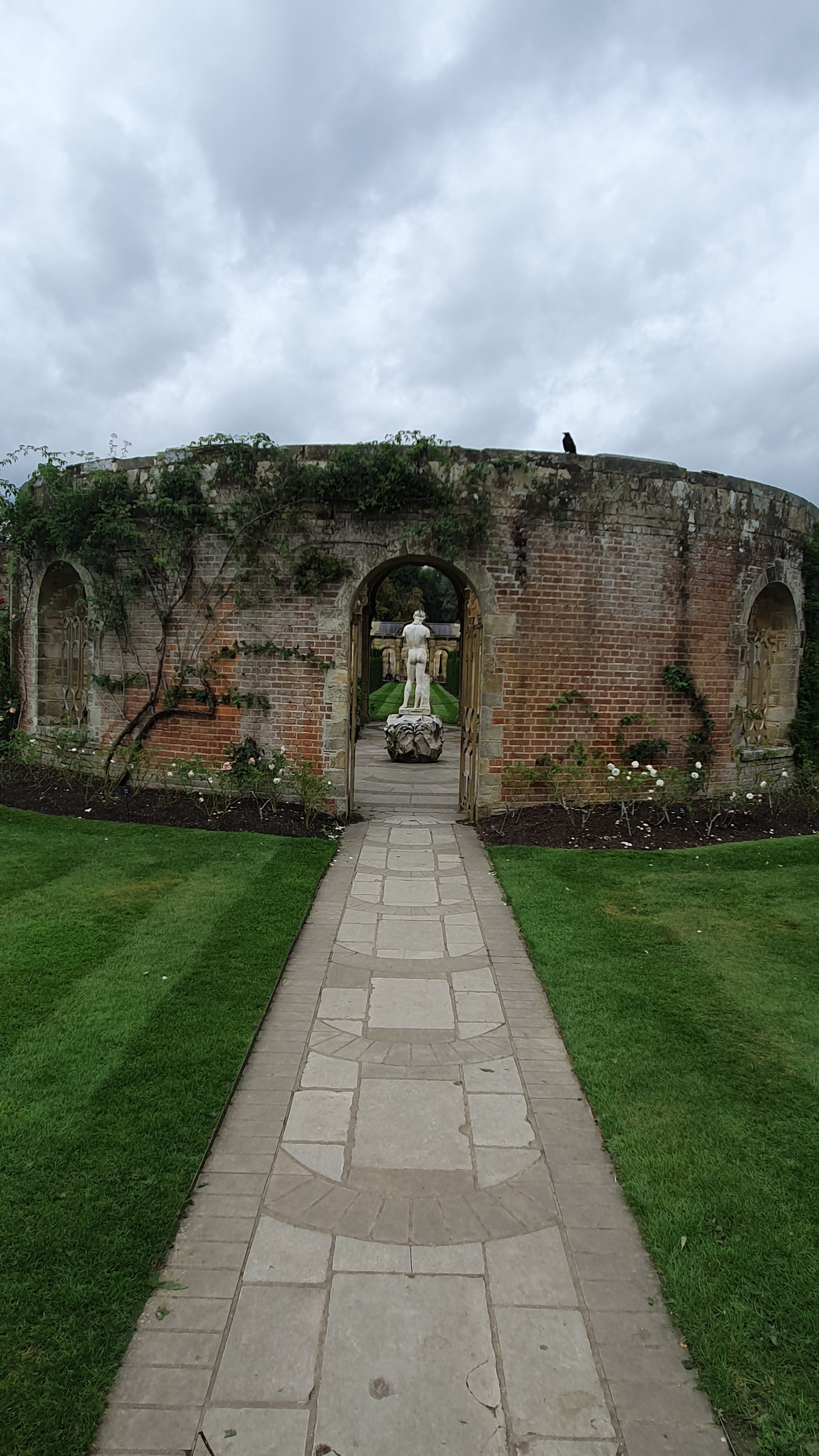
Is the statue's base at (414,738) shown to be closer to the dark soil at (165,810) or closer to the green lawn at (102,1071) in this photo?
the dark soil at (165,810)

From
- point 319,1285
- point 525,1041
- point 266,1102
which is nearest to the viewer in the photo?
point 319,1285

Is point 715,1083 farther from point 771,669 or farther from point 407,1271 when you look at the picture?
point 771,669

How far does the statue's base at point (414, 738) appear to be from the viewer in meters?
13.2

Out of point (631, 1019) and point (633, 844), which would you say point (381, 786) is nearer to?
point (633, 844)

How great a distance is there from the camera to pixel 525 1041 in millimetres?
3811

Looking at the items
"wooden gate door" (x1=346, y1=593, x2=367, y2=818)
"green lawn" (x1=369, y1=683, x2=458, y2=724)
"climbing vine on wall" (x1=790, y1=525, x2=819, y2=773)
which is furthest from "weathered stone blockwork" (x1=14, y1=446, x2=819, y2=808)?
"green lawn" (x1=369, y1=683, x2=458, y2=724)

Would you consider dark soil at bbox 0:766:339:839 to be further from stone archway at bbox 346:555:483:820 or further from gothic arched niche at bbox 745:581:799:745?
gothic arched niche at bbox 745:581:799:745

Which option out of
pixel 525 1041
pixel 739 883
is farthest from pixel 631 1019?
pixel 739 883

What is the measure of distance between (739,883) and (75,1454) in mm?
5717

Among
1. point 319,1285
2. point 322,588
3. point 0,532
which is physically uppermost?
point 0,532

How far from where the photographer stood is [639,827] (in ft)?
26.0

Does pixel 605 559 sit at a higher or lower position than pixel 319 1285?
higher

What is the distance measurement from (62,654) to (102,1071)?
820 centimetres

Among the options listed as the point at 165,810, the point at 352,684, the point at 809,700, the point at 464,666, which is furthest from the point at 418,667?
the point at 165,810
